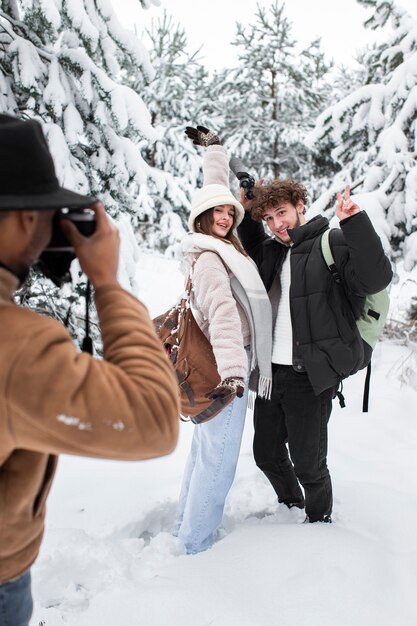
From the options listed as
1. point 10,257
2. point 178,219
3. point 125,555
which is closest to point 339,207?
point 10,257

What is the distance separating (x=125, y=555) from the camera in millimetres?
2869

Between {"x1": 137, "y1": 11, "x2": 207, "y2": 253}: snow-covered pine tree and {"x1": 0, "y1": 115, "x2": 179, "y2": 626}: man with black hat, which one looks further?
{"x1": 137, "y1": 11, "x2": 207, "y2": 253}: snow-covered pine tree

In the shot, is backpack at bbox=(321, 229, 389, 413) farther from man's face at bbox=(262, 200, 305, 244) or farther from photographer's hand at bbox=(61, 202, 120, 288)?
photographer's hand at bbox=(61, 202, 120, 288)

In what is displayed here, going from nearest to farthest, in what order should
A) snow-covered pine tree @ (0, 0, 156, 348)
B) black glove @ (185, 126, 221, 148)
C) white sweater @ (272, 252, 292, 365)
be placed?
white sweater @ (272, 252, 292, 365) → black glove @ (185, 126, 221, 148) → snow-covered pine tree @ (0, 0, 156, 348)

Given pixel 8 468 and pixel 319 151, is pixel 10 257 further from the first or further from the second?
pixel 319 151

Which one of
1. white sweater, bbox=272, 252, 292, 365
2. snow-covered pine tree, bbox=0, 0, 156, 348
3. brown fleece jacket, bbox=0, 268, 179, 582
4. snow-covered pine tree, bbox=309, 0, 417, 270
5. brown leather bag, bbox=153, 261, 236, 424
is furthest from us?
snow-covered pine tree, bbox=309, 0, 417, 270

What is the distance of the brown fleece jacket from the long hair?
2.01 metres

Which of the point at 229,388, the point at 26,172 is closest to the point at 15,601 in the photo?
the point at 26,172

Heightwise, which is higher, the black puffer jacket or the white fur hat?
the white fur hat

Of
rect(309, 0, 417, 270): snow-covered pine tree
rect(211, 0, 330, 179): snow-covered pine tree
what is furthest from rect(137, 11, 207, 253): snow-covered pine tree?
rect(309, 0, 417, 270): snow-covered pine tree

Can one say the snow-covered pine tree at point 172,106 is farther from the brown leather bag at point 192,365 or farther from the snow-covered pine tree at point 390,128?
the brown leather bag at point 192,365

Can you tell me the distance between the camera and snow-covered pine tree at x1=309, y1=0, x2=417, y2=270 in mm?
6742

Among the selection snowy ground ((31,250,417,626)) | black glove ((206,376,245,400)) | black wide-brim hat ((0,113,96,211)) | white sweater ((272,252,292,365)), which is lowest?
snowy ground ((31,250,417,626))

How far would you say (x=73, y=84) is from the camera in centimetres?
455
